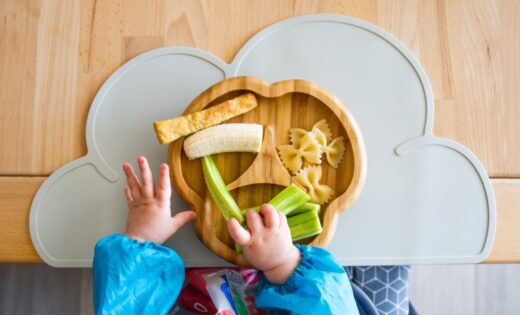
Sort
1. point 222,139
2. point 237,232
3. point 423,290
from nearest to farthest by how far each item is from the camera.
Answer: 1. point 237,232
2. point 222,139
3. point 423,290

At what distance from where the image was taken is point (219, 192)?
2.43 ft

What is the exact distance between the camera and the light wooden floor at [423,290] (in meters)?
1.21

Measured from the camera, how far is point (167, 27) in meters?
0.87

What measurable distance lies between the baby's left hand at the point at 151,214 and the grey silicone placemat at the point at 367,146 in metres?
0.06

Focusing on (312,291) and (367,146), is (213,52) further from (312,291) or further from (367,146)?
(312,291)

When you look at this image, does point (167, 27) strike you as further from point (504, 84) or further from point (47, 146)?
point (504, 84)

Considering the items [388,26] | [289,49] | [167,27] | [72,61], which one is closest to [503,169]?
[388,26]

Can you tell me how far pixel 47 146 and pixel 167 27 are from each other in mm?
313

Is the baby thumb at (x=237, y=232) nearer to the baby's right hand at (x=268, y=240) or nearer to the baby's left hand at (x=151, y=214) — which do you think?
the baby's right hand at (x=268, y=240)

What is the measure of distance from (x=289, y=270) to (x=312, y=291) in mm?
52

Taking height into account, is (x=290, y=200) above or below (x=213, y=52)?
below

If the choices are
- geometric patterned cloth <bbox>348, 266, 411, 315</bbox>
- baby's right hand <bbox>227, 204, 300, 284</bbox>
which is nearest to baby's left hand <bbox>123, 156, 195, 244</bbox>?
baby's right hand <bbox>227, 204, 300, 284</bbox>

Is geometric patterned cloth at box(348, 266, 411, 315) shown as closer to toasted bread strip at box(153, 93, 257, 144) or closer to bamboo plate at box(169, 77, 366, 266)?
bamboo plate at box(169, 77, 366, 266)

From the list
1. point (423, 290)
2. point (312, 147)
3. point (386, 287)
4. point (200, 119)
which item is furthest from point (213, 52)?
point (423, 290)
